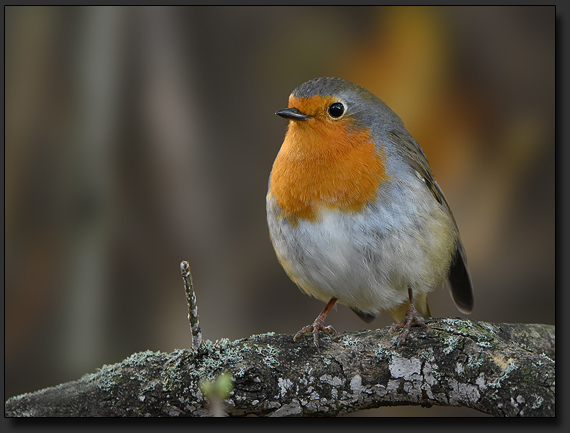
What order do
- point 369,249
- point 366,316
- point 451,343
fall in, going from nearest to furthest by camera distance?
point 451,343, point 369,249, point 366,316

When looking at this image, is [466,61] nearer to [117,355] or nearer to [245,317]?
[245,317]

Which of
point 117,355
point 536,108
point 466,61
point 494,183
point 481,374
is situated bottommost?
point 117,355

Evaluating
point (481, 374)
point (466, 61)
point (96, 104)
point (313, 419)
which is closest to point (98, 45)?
point (96, 104)

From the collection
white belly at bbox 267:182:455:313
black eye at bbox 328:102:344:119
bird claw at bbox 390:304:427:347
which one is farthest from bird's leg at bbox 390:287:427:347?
black eye at bbox 328:102:344:119

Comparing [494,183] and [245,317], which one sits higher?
[494,183]

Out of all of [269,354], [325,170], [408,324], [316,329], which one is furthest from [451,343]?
[325,170]

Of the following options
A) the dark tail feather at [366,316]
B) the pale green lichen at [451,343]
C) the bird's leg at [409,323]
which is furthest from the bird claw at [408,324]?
the dark tail feather at [366,316]

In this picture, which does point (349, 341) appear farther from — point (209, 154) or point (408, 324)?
point (209, 154)
